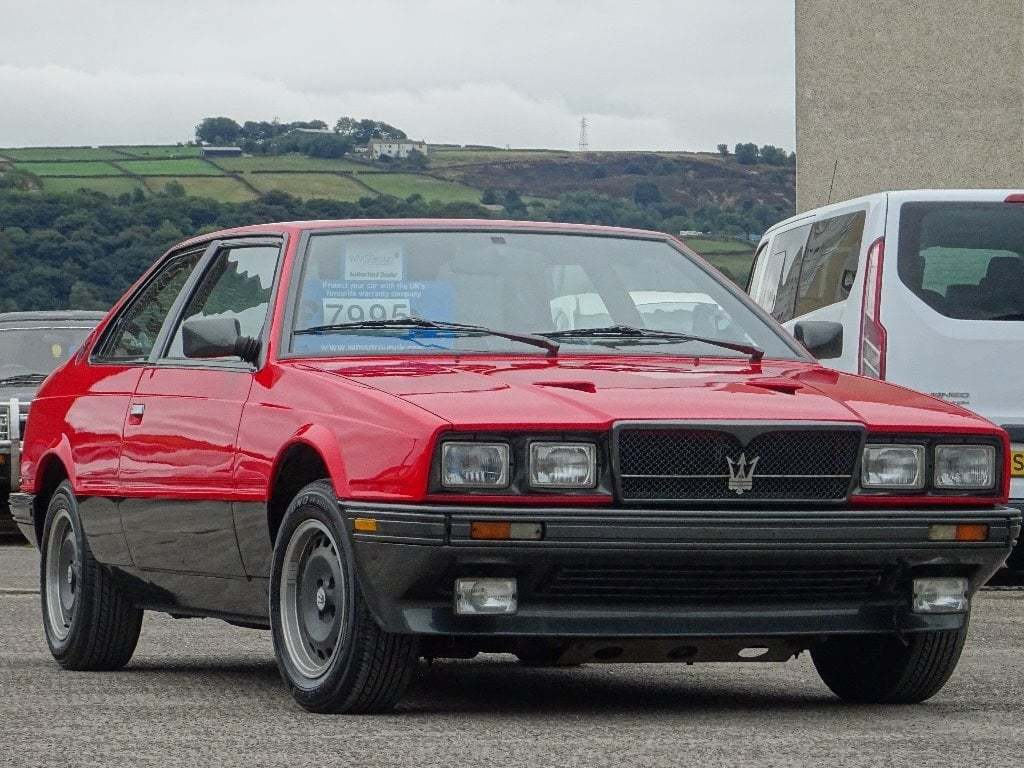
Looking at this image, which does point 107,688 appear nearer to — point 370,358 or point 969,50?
point 370,358

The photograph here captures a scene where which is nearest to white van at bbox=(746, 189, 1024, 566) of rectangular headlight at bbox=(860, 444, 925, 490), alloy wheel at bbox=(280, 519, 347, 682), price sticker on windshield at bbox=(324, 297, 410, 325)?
price sticker on windshield at bbox=(324, 297, 410, 325)

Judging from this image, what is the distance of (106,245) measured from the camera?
50.2 metres

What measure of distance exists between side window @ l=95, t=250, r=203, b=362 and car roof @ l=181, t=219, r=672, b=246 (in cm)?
45

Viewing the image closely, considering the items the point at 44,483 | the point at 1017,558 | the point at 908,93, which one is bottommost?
the point at 1017,558

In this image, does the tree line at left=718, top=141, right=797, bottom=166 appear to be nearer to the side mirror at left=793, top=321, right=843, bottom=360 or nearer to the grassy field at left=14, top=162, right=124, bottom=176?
the grassy field at left=14, top=162, right=124, bottom=176

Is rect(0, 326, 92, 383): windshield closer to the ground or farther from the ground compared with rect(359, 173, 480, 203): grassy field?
farther from the ground

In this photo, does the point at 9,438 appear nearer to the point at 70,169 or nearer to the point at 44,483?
the point at 44,483

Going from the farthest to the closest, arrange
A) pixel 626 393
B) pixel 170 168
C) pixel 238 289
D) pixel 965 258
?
pixel 170 168, pixel 965 258, pixel 238 289, pixel 626 393

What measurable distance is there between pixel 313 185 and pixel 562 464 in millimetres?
80063

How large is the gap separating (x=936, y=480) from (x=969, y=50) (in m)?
35.9

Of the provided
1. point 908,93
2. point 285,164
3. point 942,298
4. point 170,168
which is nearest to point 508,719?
point 942,298

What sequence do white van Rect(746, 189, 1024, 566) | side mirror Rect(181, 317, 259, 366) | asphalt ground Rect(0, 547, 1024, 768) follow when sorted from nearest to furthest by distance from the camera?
asphalt ground Rect(0, 547, 1024, 768) < side mirror Rect(181, 317, 259, 366) < white van Rect(746, 189, 1024, 566)

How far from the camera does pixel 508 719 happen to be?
6406mm

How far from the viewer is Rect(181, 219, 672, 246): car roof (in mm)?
7570
